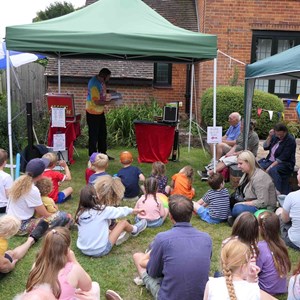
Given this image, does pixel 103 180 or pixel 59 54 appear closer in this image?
pixel 103 180

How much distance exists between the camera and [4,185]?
4.87 meters

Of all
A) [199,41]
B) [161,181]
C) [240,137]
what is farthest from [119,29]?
[240,137]

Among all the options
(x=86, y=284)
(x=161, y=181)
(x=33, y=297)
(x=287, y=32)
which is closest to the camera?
(x=33, y=297)

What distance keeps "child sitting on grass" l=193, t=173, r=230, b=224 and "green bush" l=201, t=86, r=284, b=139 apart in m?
5.32

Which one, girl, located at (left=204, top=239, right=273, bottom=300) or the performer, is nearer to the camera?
girl, located at (left=204, top=239, right=273, bottom=300)

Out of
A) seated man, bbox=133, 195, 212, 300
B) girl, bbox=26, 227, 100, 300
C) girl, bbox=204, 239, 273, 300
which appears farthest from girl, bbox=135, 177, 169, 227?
girl, bbox=204, 239, 273, 300

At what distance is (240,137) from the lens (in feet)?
→ 24.4

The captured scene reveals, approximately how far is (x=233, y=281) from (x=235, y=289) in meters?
0.06

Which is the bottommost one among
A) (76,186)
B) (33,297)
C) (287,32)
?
(76,186)

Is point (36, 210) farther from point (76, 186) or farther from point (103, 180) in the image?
point (76, 186)

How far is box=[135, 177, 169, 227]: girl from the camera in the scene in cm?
491

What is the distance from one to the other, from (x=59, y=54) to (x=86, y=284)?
6.91m

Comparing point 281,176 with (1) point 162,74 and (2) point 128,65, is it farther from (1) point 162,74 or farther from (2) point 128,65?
(1) point 162,74

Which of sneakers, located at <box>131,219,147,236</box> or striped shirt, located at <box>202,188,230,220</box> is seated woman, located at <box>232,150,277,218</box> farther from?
sneakers, located at <box>131,219,147,236</box>
